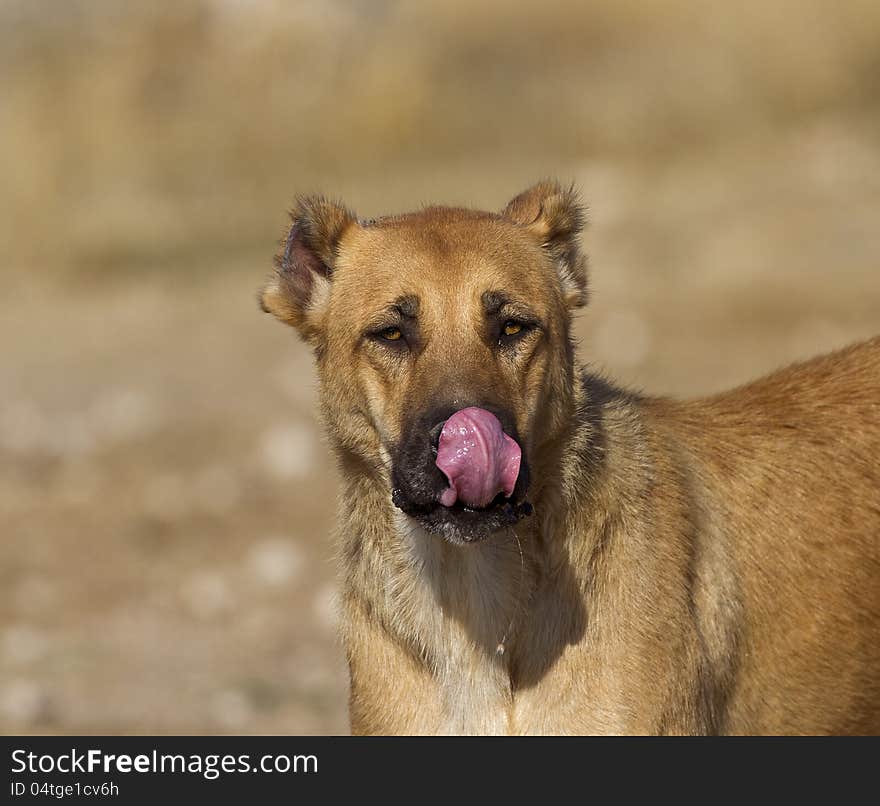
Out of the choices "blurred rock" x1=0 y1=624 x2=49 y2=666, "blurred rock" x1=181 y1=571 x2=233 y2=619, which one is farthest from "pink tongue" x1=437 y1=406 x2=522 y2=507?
"blurred rock" x1=181 y1=571 x2=233 y2=619

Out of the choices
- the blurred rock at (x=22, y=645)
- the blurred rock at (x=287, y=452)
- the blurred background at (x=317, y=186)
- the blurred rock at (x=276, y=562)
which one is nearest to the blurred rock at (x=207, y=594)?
the blurred rock at (x=276, y=562)

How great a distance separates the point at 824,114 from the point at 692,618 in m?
15.9

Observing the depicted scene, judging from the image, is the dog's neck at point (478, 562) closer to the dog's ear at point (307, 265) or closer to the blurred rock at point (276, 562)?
the dog's ear at point (307, 265)

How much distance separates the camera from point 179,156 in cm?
2103

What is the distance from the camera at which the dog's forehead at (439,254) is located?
6031 mm

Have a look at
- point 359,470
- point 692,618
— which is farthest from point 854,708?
point 359,470

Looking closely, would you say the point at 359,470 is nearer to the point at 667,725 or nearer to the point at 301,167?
the point at 667,725

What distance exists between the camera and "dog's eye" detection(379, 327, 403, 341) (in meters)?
6.04

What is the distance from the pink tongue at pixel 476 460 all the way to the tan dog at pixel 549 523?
1.2 inches

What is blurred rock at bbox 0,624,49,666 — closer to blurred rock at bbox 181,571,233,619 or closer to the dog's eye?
blurred rock at bbox 181,571,233,619

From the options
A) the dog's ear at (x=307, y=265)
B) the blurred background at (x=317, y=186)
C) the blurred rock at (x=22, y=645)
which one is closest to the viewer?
the dog's ear at (x=307, y=265)

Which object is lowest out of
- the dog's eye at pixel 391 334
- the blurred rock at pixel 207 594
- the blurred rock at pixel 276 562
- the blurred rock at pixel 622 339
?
the dog's eye at pixel 391 334

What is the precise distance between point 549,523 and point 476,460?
2.47 feet

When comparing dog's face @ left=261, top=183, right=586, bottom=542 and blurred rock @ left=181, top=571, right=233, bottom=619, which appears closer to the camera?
dog's face @ left=261, top=183, right=586, bottom=542
